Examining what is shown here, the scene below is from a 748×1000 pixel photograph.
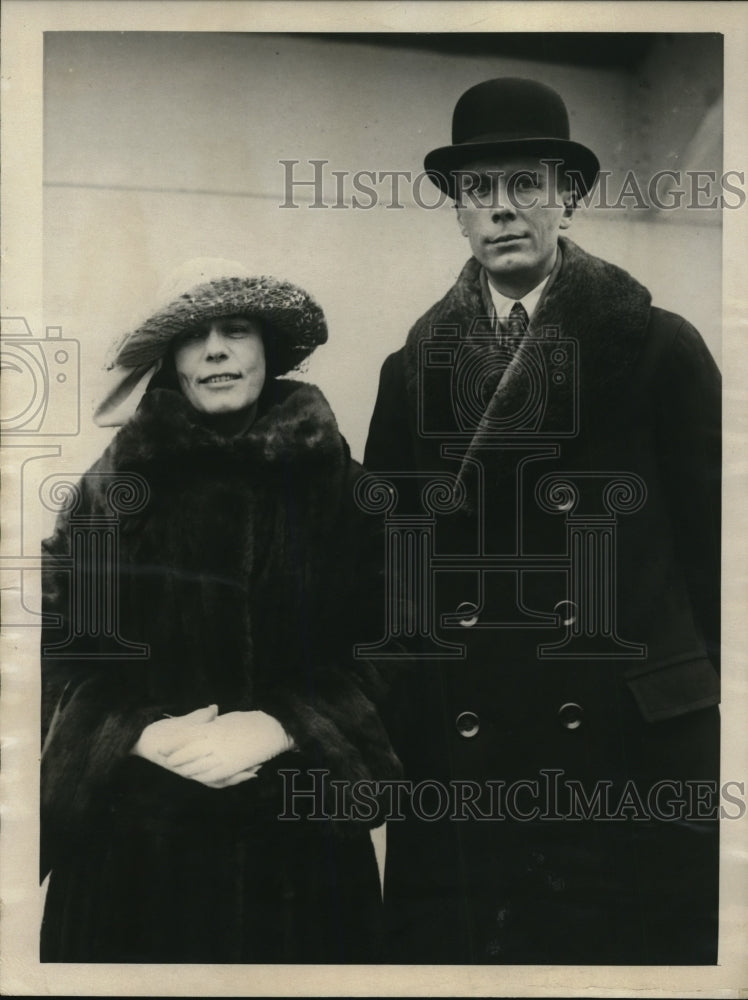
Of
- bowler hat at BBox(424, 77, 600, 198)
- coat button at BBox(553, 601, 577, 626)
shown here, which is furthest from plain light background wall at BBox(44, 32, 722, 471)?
coat button at BBox(553, 601, 577, 626)

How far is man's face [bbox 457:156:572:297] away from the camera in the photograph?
245 centimetres

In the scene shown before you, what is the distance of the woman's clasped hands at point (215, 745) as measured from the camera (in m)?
2.39

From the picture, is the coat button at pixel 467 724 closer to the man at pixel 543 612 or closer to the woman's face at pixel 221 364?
the man at pixel 543 612

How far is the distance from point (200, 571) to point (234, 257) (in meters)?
0.70

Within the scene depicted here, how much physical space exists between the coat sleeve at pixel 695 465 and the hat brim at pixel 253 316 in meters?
0.79

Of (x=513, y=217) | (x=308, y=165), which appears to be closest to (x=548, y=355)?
(x=513, y=217)

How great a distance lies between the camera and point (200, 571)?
7.90ft

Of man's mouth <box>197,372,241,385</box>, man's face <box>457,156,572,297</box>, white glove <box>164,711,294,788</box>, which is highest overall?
man's face <box>457,156,572,297</box>

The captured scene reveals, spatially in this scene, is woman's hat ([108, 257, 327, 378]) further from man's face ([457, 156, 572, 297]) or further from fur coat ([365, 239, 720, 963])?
man's face ([457, 156, 572, 297])

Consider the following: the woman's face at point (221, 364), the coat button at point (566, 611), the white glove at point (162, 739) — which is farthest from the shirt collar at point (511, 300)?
the white glove at point (162, 739)

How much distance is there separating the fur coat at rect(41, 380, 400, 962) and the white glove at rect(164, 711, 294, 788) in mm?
24

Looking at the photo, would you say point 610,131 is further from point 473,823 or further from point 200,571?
point 473,823

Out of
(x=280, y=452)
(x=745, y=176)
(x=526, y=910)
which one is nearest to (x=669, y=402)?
(x=745, y=176)

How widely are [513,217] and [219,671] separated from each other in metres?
1.19
